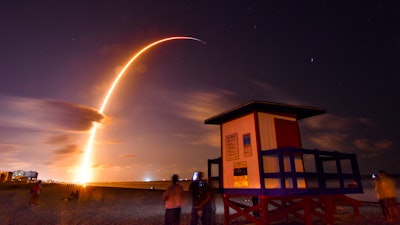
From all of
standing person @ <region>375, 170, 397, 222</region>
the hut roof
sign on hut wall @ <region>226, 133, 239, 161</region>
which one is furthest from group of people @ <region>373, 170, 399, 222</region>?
sign on hut wall @ <region>226, 133, 239, 161</region>

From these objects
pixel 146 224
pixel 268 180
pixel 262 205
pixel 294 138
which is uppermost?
pixel 294 138

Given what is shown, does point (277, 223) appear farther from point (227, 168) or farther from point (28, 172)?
point (28, 172)

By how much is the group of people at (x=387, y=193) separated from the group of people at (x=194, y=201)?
29.1 feet

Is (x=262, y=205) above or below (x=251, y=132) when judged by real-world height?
below

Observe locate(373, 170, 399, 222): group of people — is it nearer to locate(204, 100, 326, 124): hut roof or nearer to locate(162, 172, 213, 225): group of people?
locate(204, 100, 326, 124): hut roof

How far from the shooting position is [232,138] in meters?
11.8

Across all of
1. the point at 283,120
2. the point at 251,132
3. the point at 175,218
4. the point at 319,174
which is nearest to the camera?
the point at 175,218

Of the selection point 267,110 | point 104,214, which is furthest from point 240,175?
point 104,214

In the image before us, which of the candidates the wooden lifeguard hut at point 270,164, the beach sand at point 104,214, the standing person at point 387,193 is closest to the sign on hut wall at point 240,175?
the wooden lifeguard hut at point 270,164

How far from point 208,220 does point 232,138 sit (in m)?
3.69

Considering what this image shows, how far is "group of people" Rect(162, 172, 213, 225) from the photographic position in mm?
8469

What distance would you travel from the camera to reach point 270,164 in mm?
10336

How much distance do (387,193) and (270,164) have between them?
22.3 feet

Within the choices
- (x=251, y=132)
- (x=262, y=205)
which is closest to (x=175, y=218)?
(x=262, y=205)
